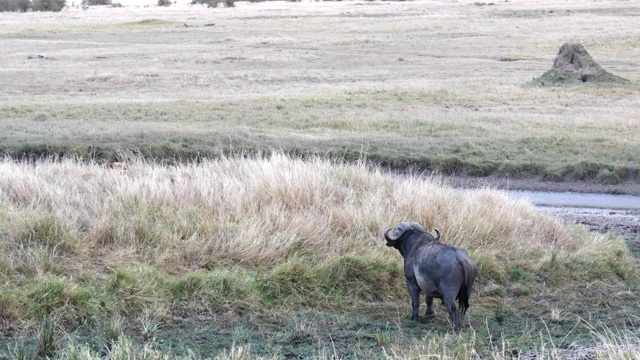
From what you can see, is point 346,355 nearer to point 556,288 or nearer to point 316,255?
point 316,255

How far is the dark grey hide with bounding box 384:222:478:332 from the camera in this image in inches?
315

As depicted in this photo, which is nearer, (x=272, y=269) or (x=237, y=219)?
(x=272, y=269)

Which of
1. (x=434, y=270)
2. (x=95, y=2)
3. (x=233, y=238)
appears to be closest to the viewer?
(x=434, y=270)

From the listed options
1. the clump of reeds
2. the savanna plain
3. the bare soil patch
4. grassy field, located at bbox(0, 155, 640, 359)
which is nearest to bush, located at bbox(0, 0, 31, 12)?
the savanna plain

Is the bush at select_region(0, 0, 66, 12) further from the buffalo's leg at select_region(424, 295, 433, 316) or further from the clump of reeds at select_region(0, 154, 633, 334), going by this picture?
the buffalo's leg at select_region(424, 295, 433, 316)

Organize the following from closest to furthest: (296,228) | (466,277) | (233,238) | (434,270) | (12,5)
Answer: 1. (466,277)
2. (434,270)
3. (233,238)
4. (296,228)
5. (12,5)

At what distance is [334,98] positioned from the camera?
→ 95.7 ft

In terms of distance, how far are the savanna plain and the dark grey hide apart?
33 cm

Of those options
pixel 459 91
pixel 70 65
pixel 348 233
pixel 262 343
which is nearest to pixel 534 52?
pixel 459 91

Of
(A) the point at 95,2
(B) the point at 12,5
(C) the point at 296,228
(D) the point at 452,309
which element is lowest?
(A) the point at 95,2

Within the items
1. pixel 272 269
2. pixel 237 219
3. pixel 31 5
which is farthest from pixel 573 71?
pixel 31 5

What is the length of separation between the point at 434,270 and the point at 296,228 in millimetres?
2819

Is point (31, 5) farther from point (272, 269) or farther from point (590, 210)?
point (272, 269)

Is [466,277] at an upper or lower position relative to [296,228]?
upper
